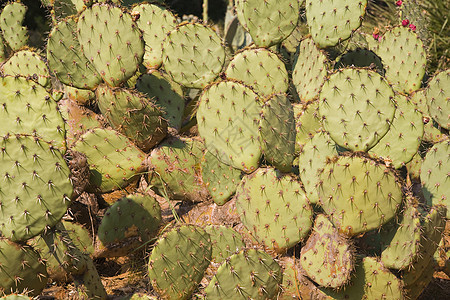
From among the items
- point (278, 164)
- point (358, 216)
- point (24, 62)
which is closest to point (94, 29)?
point (24, 62)

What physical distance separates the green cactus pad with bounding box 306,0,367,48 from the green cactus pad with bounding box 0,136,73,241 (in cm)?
190

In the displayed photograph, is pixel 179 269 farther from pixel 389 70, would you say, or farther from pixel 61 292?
pixel 389 70

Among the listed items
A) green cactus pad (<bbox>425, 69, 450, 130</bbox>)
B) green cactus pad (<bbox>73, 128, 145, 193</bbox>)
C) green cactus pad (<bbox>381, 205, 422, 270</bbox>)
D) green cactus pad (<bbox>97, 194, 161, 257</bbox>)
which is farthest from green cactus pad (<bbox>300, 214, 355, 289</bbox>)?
green cactus pad (<bbox>425, 69, 450, 130</bbox>)

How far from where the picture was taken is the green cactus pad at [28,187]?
7.49 ft

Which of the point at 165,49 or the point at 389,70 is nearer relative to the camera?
the point at 165,49

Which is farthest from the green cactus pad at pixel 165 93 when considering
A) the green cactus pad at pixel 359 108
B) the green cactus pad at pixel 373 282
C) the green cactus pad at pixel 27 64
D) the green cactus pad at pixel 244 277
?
the green cactus pad at pixel 373 282

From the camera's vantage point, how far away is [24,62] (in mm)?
4004

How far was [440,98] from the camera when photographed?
3.73 m

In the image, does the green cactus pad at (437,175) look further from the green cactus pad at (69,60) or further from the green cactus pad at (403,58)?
the green cactus pad at (69,60)

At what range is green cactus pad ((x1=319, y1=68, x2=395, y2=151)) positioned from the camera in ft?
8.80

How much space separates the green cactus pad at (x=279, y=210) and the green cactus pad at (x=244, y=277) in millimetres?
318

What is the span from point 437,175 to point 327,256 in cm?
109

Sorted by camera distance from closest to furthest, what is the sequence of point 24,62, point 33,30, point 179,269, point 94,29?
point 179,269, point 94,29, point 24,62, point 33,30

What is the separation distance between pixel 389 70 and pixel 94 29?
217 centimetres
